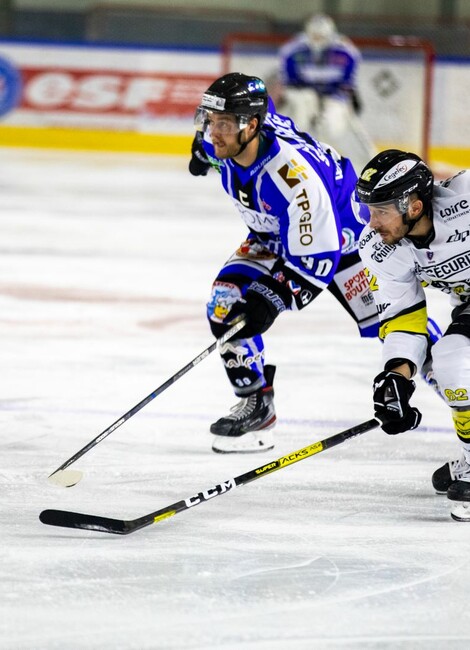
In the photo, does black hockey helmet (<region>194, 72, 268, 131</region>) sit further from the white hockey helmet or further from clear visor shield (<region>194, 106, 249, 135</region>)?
the white hockey helmet

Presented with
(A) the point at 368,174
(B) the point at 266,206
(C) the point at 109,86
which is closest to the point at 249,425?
(B) the point at 266,206

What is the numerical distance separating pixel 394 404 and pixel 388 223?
38 centimetres

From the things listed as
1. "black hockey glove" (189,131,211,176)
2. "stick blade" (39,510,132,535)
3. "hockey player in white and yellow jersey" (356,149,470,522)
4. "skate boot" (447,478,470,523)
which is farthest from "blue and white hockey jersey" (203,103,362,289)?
"stick blade" (39,510,132,535)

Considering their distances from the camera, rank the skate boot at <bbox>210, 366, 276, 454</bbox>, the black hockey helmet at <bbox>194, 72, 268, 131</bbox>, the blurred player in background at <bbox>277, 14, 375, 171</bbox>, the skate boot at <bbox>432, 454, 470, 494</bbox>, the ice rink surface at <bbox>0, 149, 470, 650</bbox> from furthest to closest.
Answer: the blurred player in background at <bbox>277, 14, 375, 171</bbox>, the skate boot at <bbox>210, 366, 276, 454</bbox>, the black hockey helmet at <bbox>194, 72, 268, 131</bbox>, the skate boot at <bbox>432, 454, 470, 494</bbox>, the ice rink surface at <bbox>0, 149, 470, 650</bbox>

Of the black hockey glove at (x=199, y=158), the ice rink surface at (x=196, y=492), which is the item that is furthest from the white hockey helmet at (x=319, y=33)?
the black hockey glove at (x=199, y=158)

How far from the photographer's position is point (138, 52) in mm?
10430

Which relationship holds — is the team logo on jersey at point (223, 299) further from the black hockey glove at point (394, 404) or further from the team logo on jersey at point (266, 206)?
the black hockey glove at point (394, 404)

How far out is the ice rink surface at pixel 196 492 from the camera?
2.04 m

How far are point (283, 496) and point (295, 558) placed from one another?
43 centimetres

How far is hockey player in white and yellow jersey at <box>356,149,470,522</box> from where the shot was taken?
251cm

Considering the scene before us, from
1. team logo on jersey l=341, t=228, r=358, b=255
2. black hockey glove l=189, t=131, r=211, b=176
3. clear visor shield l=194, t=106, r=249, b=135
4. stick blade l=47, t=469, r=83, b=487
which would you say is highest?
clear visor shield l=194, t=106, r=249, b=135

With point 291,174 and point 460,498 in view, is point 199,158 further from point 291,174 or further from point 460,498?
point 460,498

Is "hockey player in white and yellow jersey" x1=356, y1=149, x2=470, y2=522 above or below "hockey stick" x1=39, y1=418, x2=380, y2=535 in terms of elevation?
above

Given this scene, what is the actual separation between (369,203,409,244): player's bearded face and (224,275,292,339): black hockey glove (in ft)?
1.86
